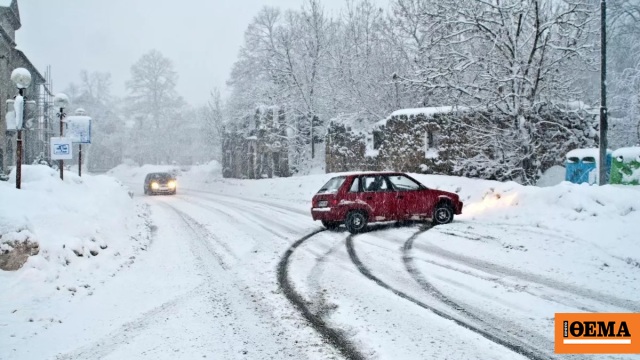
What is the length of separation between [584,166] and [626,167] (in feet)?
4.11

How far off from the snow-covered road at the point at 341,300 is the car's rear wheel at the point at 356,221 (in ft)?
3.65

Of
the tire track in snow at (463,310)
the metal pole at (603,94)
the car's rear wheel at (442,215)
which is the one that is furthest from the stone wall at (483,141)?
the tire track in snow at (463,310)

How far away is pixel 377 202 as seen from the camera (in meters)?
11.5

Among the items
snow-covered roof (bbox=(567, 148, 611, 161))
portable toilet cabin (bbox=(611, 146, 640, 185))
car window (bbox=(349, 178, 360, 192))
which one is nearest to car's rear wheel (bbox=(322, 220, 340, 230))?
car window (bbox=(349, 178, 360, 192))

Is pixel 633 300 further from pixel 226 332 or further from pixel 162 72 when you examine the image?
pixel 162 72

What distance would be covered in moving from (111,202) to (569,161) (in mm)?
14935

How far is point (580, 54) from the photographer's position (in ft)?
47.9

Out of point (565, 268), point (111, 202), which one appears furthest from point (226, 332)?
point (111, 202)

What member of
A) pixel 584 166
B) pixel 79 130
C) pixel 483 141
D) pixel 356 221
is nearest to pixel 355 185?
pixel 356 221

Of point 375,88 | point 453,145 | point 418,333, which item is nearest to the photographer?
point 418,333

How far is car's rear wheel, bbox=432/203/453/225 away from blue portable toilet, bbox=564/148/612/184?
540 centimetres

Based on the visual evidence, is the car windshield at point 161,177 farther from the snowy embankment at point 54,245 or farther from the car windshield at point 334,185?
the car windshield at point 334,185

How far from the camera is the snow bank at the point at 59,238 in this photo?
6070 millimetres

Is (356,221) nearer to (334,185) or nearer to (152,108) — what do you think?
(334,185)
